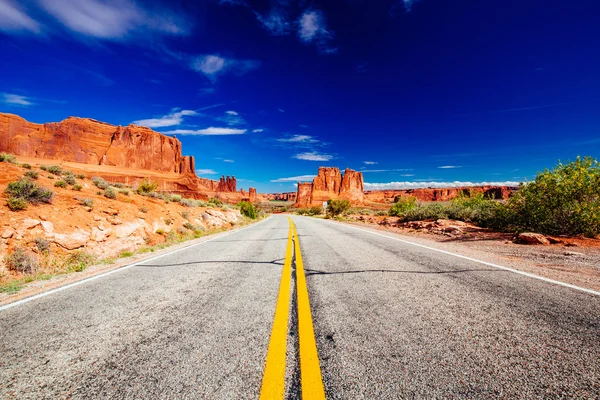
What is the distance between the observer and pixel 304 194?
11231 cm

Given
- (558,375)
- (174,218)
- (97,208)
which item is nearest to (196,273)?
(558,375)

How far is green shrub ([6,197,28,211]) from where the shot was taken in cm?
693

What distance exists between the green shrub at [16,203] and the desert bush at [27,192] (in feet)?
1.08

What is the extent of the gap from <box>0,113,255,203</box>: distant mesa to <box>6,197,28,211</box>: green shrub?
57603 mm

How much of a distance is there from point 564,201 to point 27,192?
1807 cm

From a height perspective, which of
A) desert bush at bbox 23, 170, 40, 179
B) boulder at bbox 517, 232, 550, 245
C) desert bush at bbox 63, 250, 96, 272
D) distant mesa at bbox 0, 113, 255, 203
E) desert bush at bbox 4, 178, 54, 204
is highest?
distant mesa at bbox 0, 113, 255, 203

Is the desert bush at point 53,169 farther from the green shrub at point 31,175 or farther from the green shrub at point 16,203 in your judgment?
the green shrub at point 16,203

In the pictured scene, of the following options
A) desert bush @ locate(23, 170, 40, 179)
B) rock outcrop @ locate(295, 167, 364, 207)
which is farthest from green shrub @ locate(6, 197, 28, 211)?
rock outcrop @ locate(295, 167, 364, 207)

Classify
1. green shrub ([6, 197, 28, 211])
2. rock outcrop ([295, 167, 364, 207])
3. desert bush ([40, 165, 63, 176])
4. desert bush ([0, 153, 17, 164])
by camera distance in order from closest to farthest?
1. green shrub ([6, 197, 28, 211])
2. desert bush ([0, 153, 17, 164])
3. desert bush ([40, 165, 63, 176])
4. rock outcrop ([295, 167, 364, 207])

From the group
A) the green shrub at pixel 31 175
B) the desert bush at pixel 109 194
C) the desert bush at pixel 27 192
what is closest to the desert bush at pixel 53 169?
the green shrub at pixel 31 175

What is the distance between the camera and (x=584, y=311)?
2604mm

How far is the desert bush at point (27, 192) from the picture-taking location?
743cm

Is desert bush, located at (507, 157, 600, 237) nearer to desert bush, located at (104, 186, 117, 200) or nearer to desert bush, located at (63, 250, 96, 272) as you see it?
desert bush, located at (63, 250, 96, 272)

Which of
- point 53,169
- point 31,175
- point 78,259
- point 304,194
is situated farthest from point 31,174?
point 304,194
